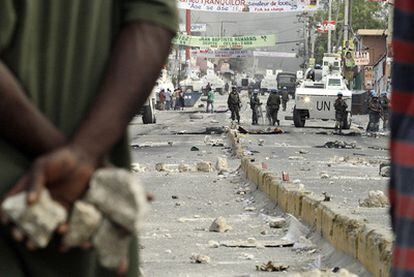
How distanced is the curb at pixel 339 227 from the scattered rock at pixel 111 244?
16.0ft

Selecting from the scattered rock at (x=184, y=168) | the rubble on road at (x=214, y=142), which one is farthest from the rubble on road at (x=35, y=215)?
the rubble on road at (x=214, y=142)

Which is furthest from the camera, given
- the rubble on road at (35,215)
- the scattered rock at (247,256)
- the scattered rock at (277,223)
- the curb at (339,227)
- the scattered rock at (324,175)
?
the scattered rock at (324,175)

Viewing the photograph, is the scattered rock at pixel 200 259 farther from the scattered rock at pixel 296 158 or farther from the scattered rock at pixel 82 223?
the scattered rock at pixel 296 158

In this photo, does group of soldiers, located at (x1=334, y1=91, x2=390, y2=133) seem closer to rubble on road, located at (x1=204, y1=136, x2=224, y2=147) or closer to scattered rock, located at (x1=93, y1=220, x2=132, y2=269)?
rubble on road, located at (x1=204, y1=136, x2=224, y2=147)

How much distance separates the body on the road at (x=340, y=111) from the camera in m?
43.2

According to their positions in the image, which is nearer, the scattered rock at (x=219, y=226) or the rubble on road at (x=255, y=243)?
the rubble on road at (x=255, y=243)

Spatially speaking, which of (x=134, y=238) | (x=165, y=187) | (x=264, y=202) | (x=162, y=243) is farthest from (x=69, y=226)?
(x=165, y=187)

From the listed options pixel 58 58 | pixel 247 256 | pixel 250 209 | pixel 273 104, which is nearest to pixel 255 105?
pixel 273 104

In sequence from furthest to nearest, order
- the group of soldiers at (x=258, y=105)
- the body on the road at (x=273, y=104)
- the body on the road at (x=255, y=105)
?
the body on the road at (x=255, y=105), the group of soldiers at (x=258, y=105), the body on the road at (x=273, y=104)

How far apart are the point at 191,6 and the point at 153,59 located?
48.9 metres

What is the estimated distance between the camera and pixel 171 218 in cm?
1380

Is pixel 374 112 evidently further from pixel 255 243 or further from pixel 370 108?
pixel 255 243

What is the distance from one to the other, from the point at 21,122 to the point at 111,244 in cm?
31

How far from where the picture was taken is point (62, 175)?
255cm
